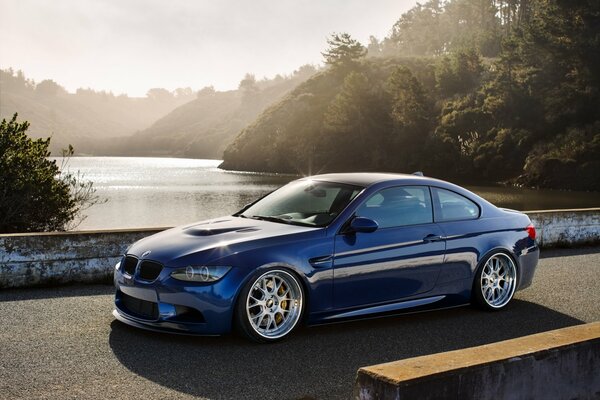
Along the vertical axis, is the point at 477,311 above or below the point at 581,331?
below

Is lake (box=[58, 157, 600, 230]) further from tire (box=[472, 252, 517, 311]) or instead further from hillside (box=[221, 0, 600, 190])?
tire (box=[472, 252, 517, 311])

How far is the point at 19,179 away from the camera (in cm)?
1455

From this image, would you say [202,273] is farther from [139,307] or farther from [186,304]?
[139,307]

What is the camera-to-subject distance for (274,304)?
5914mm

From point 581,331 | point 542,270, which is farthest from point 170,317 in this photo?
point 542,270

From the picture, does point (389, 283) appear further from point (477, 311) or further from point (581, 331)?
point (581, 331)

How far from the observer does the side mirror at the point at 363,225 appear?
6.18m

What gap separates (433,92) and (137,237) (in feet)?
339

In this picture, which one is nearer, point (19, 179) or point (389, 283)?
point (389, 283)

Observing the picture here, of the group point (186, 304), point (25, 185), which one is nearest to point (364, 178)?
point (186, 304)

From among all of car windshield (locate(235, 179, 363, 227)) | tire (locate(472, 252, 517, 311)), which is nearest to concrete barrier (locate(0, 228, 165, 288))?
car windshield (locate(235, 179, 363, 227))

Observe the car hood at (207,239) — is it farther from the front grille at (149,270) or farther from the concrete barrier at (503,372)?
the concrete barrier at (503,372)

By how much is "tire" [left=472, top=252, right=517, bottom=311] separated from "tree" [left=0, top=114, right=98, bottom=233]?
10734 millimetres

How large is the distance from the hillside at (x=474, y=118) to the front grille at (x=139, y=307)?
62.3 m
